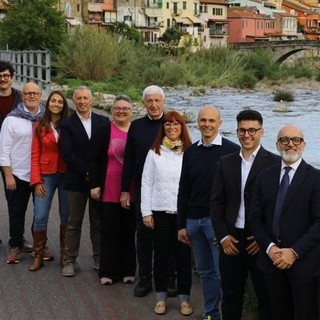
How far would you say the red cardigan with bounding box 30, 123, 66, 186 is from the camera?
605 centimetres

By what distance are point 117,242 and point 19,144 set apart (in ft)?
3.72

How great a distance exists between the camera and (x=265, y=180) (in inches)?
155

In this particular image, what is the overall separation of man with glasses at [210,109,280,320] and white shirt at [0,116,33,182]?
2.32 m

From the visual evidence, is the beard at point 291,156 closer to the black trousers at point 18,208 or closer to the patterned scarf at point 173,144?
the patterned scarf at point 173,144

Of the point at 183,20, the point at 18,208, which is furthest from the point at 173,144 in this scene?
the point at 183,20

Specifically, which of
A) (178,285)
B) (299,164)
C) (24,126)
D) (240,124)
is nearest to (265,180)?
(299,164)

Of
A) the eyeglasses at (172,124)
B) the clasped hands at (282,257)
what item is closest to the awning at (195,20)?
the eyeglasses at (172,124)

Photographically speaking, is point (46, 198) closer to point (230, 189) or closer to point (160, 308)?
point (160, 308)

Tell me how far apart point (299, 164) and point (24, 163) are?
300 centimetres

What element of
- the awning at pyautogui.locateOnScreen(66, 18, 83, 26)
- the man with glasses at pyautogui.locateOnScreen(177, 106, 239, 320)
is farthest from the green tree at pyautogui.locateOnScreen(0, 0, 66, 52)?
the man with glasses at pyautogui.locateOnScreen(177, 106, 239, 320)

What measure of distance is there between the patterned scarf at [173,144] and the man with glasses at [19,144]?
1.53 m

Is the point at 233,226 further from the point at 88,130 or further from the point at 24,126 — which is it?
the point at 24,126

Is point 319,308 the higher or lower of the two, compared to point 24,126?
lower

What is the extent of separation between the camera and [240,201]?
4254 mm
